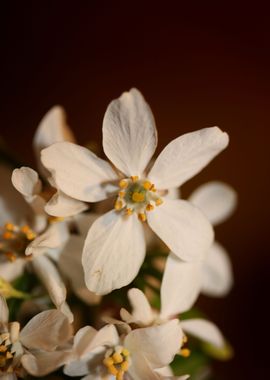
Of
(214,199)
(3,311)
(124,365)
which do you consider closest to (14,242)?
(3,311)

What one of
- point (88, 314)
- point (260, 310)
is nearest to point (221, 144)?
point (88, 314)

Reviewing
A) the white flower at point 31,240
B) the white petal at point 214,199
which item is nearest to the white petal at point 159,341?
the white flower at point 31,240

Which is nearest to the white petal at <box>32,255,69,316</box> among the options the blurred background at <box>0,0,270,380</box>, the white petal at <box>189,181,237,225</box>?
the white petal at <box>189,181,237,225</box>

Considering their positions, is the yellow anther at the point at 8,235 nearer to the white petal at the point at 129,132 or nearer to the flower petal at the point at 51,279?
the flower petal at the point at 51,279

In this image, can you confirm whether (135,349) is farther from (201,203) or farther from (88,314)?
(201,203)

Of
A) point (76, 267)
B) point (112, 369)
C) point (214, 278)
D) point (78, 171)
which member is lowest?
point (214, 278)

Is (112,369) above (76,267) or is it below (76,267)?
below

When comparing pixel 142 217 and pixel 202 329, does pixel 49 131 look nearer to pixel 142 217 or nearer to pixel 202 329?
pixel 142 217
